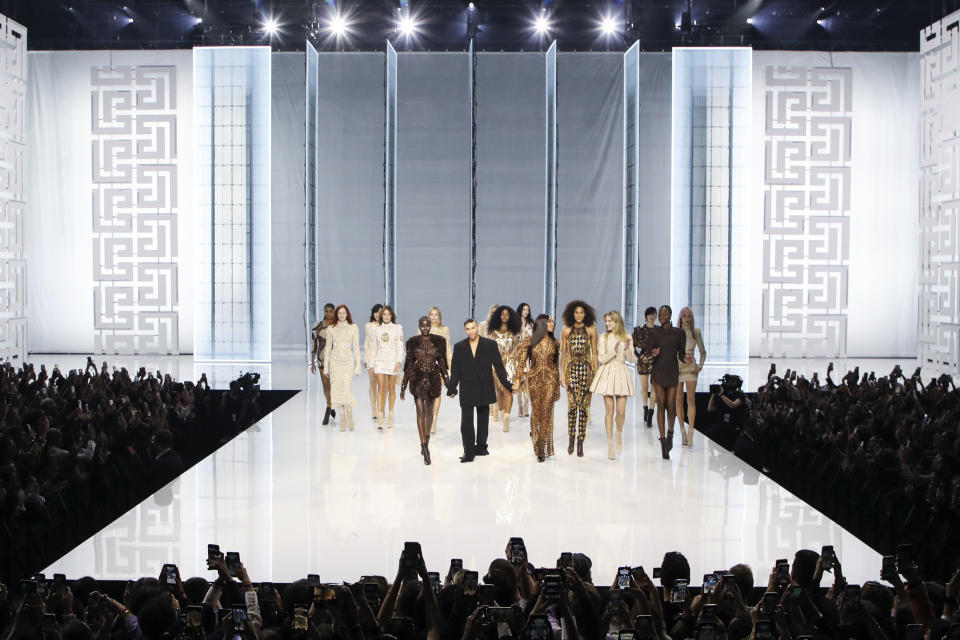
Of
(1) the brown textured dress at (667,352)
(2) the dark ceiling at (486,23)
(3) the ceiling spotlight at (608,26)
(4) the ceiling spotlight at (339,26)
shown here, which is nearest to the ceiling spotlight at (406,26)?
(2) the dark ceiling at (486,23)

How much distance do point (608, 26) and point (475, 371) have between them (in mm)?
10032

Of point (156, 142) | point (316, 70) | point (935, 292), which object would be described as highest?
point (316, 70)

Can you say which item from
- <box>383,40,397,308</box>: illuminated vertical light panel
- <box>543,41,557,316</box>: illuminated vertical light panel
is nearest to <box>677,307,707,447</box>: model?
<box>543,41,557,316</box>: illuminated vertical light panel

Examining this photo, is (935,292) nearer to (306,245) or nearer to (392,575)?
(306,245)

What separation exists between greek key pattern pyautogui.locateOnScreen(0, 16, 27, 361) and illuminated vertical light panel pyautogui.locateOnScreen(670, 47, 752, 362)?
35.7 ft

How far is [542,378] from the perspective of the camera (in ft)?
27.1

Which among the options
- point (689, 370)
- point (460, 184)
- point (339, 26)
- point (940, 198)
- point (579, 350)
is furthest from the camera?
point (460, 184)

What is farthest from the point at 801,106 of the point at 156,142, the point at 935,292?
the point at 156,142

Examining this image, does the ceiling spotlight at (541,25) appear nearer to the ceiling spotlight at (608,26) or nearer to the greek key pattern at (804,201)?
the ceiling spotlight at (608,26)

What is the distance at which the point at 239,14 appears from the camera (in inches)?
609

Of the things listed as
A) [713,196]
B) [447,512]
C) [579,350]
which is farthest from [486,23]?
[447,512]

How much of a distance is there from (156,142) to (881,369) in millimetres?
14306

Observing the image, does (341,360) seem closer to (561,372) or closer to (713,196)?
(561,372)

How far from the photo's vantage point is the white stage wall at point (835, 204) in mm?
16859
